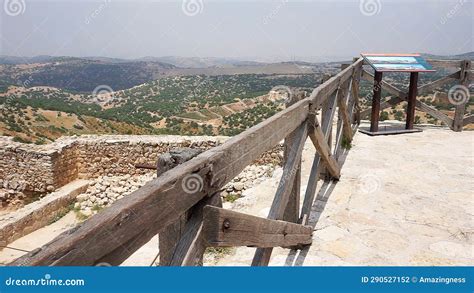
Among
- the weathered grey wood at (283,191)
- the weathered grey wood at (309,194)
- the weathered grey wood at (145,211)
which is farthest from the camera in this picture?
the weathered grey wood at (309,194)

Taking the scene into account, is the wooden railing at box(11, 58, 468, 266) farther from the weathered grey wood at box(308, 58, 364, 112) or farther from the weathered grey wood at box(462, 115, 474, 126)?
the weathered grey wood at box(462, 115, 474, 126)

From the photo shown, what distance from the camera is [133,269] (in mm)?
1356

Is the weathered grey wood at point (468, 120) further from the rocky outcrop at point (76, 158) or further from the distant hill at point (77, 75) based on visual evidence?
the distant hill at point (77, 75)

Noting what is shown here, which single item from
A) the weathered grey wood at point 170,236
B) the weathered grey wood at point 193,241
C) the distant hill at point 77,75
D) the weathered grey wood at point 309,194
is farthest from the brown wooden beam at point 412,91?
the distant hill at point 77,75

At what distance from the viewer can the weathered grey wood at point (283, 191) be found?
2387 mm

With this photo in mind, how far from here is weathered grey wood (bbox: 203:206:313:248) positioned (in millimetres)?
1612

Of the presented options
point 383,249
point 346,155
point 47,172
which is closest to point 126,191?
point 47,172

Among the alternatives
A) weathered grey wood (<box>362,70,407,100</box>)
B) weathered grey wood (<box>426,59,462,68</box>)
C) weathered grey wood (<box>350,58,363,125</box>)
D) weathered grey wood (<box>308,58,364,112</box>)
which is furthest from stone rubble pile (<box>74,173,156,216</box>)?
weathered grey wood (<box>426,59,462,68</box>)

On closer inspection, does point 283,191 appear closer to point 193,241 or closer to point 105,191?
point 193,241

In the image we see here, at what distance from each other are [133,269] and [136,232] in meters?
0.23

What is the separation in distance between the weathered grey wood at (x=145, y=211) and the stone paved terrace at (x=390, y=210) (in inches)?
71.9

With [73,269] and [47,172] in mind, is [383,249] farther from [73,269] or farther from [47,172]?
[47,172]

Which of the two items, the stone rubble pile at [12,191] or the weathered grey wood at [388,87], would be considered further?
the stone rubble pile at [12,191]

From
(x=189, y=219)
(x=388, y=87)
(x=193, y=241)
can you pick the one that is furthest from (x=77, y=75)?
(x=193, y=241)
